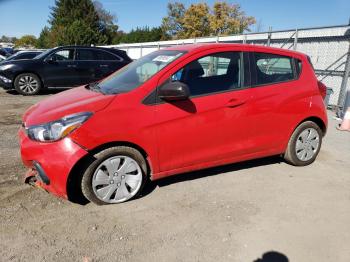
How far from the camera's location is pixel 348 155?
5.86 meters

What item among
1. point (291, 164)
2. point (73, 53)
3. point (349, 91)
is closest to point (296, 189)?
point (291, 164)

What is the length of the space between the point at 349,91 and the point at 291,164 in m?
4.78

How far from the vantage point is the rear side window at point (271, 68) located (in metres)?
4.43

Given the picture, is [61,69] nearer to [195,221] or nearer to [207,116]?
[207,116]

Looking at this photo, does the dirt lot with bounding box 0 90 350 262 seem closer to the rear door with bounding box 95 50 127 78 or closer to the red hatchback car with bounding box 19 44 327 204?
the red hatchback car with bounding box 19 44 327 204

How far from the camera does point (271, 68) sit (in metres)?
4.68

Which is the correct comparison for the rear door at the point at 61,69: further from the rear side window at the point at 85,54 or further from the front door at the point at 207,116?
the front door at the point at 207,116

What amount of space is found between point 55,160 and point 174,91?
137cm

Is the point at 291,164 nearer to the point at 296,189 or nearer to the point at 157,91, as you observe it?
the point at 296,189

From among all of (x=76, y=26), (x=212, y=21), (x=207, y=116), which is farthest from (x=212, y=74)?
(x=76, y=26)

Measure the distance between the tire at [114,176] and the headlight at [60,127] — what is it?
0.37m

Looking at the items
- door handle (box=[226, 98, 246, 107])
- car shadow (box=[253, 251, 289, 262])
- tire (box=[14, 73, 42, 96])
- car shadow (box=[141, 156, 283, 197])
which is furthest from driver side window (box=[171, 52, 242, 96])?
tire (box=[14, 73, 42, 96])

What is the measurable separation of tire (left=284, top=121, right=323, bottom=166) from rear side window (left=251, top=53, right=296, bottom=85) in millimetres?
746

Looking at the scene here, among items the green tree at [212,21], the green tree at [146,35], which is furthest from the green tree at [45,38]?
the green tree at [212,21]
